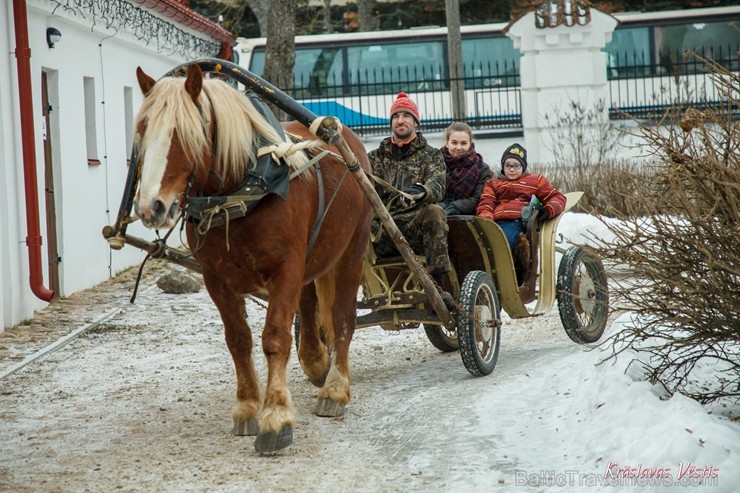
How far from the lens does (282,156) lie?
6031 mm

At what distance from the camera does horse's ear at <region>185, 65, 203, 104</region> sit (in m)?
5.61

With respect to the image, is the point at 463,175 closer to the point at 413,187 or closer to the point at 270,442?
the point at 413,187

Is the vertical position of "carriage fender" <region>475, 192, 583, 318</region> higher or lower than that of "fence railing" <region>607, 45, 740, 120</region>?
lower

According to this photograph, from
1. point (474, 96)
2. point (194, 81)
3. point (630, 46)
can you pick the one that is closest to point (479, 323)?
point (194, 81)

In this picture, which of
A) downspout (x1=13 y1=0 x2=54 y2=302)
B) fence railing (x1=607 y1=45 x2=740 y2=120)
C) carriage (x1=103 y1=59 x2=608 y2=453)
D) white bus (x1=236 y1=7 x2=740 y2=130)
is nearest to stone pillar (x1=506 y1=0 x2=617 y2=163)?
fence railing (x1=607 y1=45 x2=740 y2=120)

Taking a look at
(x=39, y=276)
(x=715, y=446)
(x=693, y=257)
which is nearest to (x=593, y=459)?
(x=715, y=446)

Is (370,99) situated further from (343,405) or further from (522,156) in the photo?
(343,405)

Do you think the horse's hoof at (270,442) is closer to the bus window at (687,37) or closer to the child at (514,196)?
the child at (514,196)

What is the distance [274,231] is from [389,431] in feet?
4.18

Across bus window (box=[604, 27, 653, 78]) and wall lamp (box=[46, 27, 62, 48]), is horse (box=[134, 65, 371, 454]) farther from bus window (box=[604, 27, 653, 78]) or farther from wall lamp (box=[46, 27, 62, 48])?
bus window (box=[604, 27, 653, 78])

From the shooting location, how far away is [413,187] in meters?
7.59

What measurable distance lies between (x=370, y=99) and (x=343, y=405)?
1893cm

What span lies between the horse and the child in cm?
177

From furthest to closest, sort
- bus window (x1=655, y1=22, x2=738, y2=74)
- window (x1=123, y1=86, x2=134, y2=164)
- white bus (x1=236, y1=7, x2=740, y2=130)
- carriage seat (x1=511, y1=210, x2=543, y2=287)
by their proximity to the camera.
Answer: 1. bus window (x1=655, y1=22, x2=738, y2=74)
2. white bus (x1=236, y1=7, x2=740, y2=130)
3. window (x1=123, y1=86, x2=134, y2=164)
4. carriage seat (x1=511, y1=210, x2=543, y2=287)
